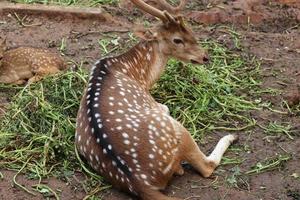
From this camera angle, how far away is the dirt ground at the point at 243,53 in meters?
5.93

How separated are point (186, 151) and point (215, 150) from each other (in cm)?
47

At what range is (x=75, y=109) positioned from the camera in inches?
272

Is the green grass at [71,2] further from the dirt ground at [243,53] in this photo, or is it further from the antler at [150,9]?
the antler at [150,9]

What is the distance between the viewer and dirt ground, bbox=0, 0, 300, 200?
593cm

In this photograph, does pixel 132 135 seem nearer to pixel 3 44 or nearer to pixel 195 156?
pixel 195 156

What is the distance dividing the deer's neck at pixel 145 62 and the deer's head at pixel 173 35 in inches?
3.1

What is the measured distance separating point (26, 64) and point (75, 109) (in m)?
1.17

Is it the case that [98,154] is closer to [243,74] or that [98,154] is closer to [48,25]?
[243,74]

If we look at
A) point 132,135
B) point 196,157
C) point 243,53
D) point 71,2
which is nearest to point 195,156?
point 196,157

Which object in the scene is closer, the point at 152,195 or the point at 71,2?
the point at 152,195

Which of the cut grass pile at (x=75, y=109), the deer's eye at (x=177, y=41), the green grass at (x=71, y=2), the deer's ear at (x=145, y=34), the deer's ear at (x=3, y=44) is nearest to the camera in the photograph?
the cut grass pile at (x=75, y=109)

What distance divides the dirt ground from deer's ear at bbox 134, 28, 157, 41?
985mm

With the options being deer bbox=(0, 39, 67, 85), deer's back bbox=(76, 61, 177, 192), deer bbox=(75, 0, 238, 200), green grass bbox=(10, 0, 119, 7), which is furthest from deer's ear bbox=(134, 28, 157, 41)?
green grass bbox=(10, 0, 119, 7)

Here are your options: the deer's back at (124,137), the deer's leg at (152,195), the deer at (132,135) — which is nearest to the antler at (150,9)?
the deer at (132,135)
